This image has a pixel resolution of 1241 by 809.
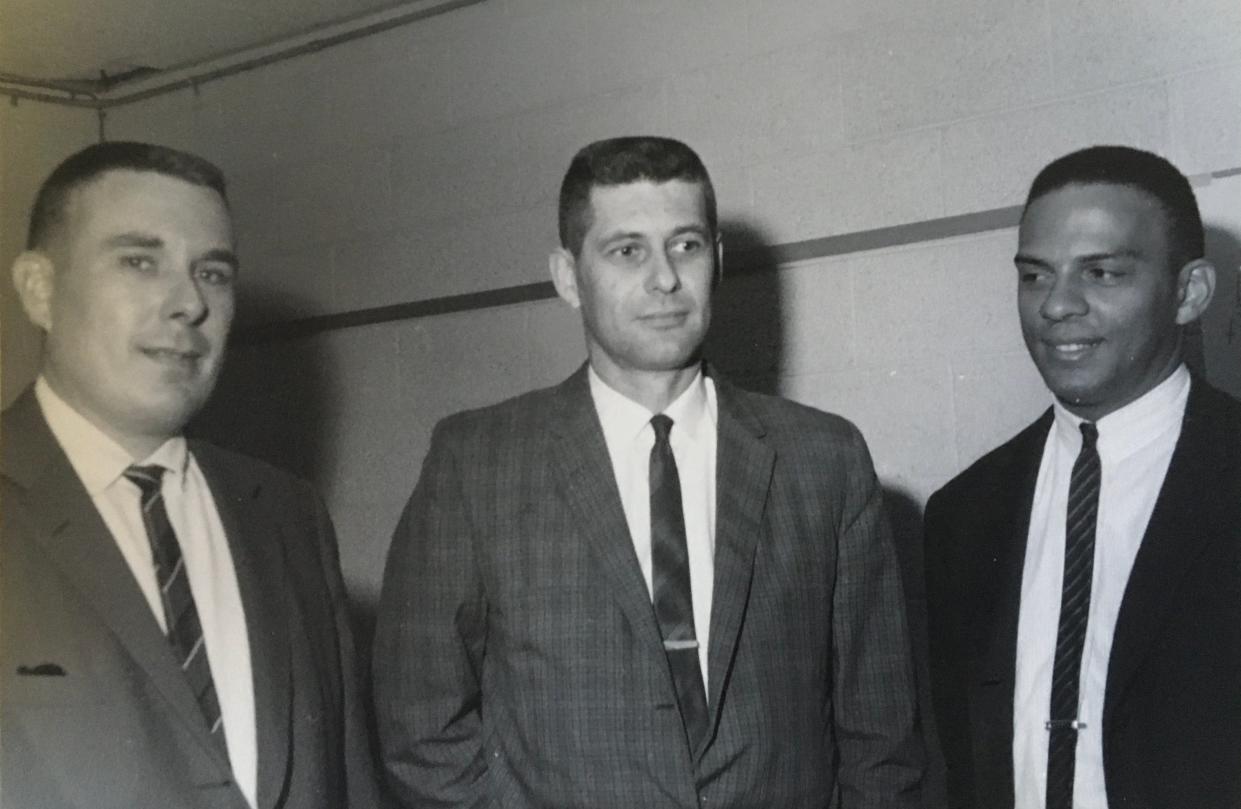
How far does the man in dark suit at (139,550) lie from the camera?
1.26m

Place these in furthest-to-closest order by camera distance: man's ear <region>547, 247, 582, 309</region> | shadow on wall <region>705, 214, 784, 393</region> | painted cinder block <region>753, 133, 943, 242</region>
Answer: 1. shadow on wall <region>705, 214, 784, 393</region>
2. painted cinder block <region>753, 133, 943, 242</region>
3. man's ear <region>547, 247, 582, 309</region>

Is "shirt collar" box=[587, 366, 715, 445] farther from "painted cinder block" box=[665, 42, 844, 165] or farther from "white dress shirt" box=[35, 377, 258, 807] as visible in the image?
"painted cinder block" box=[665, 42, 844, 165]

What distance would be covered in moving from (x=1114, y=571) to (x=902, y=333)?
0.79 m

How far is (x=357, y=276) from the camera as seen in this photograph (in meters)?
3.02

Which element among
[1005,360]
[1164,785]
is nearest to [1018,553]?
[1164,785]

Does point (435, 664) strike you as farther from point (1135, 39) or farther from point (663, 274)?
point (1135, 39)

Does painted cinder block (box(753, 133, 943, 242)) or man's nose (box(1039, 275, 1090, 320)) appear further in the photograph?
painted cinder block (box(753, 133, 943, 242))

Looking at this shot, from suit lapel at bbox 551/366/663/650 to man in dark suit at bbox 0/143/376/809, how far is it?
1.37 ft

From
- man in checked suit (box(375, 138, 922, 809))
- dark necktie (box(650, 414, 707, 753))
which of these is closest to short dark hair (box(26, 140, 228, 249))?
man in checked suit (box(375, 138, 922, 809))

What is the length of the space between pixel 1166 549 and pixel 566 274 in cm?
99

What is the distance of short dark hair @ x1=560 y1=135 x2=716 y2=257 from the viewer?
1.72m

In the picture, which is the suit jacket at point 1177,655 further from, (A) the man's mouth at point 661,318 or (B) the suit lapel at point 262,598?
(B) the suit lapel at point 262,598

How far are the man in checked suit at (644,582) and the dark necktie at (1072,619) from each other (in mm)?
208

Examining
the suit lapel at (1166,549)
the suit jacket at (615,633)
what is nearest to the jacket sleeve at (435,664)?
the suit jacket at (615,633)
